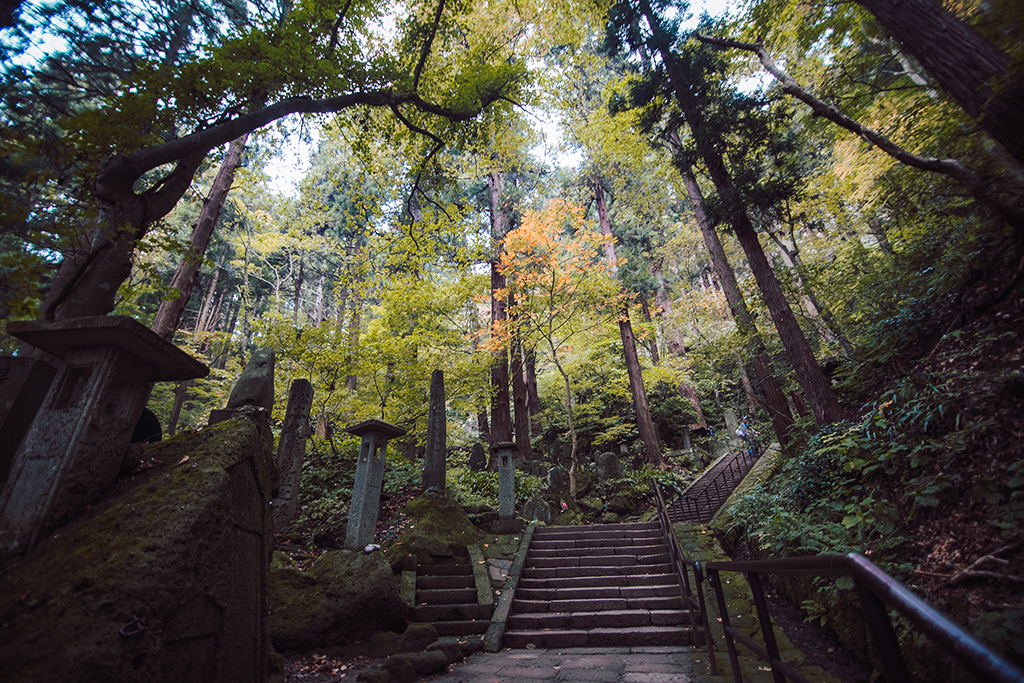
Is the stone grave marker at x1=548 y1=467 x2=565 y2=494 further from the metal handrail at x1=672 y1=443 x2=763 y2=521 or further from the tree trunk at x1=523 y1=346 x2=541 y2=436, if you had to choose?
the tree trunk at x1=523 y1=346 x2=541 y2=436

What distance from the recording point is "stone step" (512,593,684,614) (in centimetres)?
598

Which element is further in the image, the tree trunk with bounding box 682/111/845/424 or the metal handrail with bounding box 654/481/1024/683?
the tree trunk with bounding box 682/111/845/424

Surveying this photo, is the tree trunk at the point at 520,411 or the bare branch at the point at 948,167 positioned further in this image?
the tree trunk at the point at 520,411

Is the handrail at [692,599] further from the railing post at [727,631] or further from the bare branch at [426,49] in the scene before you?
the bare branch at [426,49]

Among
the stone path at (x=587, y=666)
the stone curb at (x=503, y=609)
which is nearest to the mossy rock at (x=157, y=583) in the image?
the stone path at (x=587, y=666)

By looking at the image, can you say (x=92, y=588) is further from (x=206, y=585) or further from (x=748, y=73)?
(x=748, y=73)

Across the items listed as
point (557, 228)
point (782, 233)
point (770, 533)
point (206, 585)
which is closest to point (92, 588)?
point (206, 585)

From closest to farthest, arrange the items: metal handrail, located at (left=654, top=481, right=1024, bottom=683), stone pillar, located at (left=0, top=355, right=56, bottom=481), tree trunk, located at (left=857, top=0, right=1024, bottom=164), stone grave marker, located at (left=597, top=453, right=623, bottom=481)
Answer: metal handrail, located at (left=654, top=481, right=1024, bottom=683)
stone pillar, located at (left=0, top=355, right=56, bottom=481)
tree trunk, located at (left=857, top=0, right=1024, bottom=164)
stone grave marker, located at (left=597, top=453, right=623, bottom=481)

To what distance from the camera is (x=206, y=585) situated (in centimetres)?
243

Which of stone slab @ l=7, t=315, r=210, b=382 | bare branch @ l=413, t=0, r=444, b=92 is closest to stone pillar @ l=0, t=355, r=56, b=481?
stone slab @ l=7, t=315, r=210, b=382

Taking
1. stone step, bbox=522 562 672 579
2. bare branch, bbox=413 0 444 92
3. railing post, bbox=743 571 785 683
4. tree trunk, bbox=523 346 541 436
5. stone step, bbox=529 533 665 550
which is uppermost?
bare branch, bbox=413 0 444 92

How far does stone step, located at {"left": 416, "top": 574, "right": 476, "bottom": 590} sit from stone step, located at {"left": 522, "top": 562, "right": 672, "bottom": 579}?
1057mm

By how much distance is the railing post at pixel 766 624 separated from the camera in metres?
1.80

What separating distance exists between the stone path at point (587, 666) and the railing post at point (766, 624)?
7.86ft
